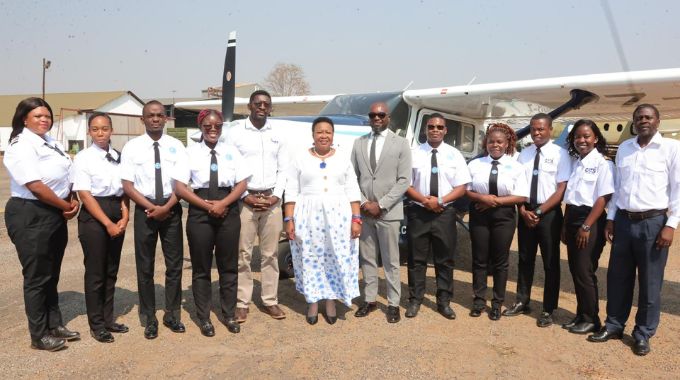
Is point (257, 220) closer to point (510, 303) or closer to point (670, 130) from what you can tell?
point (510, 303)

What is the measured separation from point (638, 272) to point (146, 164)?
3.80m

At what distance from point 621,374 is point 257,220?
295 centimetres

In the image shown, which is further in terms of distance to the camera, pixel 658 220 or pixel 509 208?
pixel 509 208

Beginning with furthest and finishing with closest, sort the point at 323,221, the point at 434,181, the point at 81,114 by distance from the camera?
the point at 81,114 < the point at 434,181 < the point at 323,221

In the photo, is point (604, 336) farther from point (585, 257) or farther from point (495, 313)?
point (495, 313)

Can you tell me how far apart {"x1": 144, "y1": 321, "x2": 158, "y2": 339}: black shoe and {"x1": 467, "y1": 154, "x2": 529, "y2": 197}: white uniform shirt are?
2945 mm

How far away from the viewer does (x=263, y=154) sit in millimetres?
4168

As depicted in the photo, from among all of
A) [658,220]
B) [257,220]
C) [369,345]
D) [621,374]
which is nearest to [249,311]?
[257,220]

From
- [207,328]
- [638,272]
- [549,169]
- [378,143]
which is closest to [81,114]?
[207,328]

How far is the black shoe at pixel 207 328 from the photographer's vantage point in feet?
12.7

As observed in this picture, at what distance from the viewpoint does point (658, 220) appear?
11.5 ft

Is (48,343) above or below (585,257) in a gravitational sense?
below

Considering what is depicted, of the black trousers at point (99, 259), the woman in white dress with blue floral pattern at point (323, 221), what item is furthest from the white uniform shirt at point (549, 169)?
the black trousers at point (99, 259)

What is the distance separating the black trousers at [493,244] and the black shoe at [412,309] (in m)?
0.53
